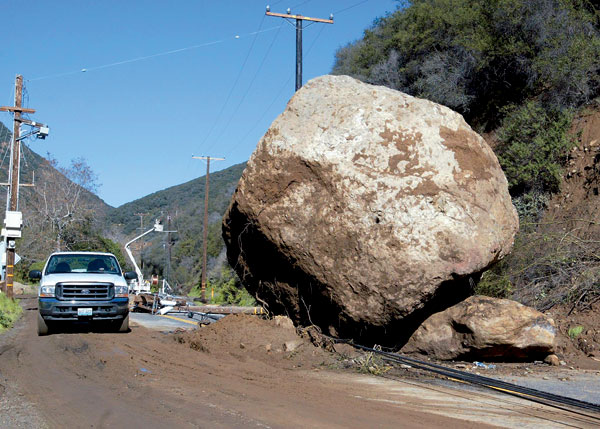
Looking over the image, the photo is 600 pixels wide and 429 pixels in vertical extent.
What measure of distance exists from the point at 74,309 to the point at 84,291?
1.44 feet

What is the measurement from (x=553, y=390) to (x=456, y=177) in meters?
3.58

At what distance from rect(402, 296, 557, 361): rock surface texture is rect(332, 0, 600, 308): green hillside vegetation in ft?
9.45

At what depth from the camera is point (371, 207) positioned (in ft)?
30.3

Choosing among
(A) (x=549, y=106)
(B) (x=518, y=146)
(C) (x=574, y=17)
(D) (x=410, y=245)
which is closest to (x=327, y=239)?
(D) (x=410, y=245)

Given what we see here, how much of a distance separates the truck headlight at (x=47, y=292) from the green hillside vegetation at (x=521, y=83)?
9.26 metres

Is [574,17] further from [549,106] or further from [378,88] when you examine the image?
[378,88]

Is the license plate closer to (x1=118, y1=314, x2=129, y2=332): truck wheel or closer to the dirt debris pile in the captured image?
(x1=118, y1=314, x2=129, y2=332): truck wheel

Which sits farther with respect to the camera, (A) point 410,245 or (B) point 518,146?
(B) point 518,146

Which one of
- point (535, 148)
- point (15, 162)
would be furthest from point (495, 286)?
point (15, 162)

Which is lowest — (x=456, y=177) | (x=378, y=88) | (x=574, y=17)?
(x=456, y=177)

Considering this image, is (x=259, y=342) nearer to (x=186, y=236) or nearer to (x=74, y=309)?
(x=74, y=309)

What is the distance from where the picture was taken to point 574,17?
20.2 meters

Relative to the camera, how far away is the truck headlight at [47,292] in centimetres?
1280

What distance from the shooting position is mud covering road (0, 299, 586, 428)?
19.1 ft
